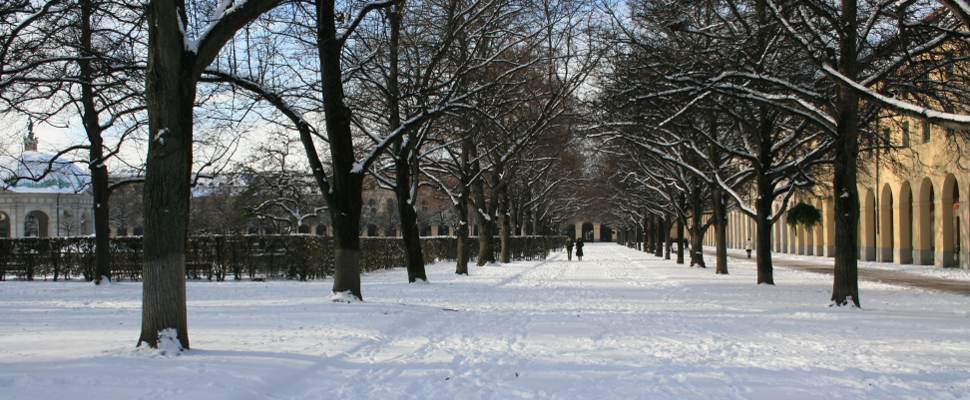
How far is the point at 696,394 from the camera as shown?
313 inches

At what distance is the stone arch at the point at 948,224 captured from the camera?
1581 inches

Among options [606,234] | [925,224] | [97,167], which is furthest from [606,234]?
[97,167]

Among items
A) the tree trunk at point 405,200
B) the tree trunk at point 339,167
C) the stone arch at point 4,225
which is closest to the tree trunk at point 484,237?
the tree trunk at point 405,200

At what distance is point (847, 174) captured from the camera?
1709 centimetres

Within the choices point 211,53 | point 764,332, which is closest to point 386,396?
point 211,53

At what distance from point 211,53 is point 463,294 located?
12.4 m

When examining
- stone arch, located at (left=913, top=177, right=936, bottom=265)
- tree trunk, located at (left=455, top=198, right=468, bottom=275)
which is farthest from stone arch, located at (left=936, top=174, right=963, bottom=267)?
tree trunk, located at (left=455, top=198, right=468, bottom=275)

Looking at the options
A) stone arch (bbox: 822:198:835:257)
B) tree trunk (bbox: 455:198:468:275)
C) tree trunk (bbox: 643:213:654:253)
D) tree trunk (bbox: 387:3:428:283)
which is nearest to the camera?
tree trunk (bbox: 387:3:428:283)

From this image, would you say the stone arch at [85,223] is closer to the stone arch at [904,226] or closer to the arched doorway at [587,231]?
the stone arch at [904,226]

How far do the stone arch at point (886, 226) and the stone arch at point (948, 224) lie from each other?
7.54 metres

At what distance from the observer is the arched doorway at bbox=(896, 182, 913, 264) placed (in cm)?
4594

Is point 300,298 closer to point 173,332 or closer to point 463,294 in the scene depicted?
point 463,294

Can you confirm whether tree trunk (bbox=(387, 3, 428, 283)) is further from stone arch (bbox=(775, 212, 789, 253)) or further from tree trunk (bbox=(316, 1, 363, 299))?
stone arch (bbox=(775, 212, 789, 253))

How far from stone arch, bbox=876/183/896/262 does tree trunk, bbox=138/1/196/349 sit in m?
46.1
